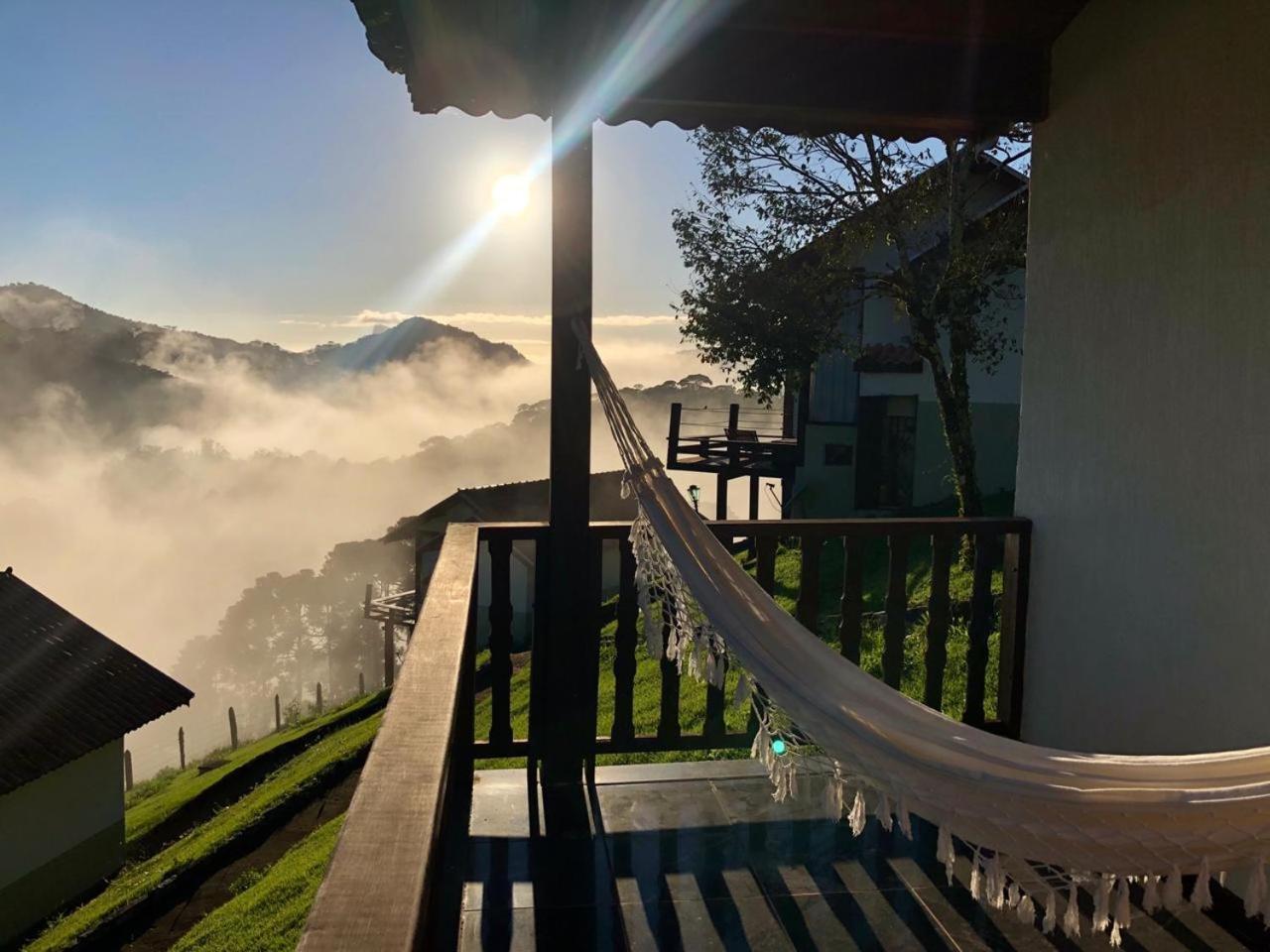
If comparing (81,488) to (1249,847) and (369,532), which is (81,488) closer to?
(369,532)

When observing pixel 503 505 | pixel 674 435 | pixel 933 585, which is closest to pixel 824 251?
pixel 674 435

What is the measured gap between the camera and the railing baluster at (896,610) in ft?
9.04

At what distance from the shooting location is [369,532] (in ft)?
249

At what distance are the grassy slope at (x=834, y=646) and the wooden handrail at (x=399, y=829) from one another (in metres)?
0.66

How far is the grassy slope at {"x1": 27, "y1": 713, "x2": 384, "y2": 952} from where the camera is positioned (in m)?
8.62

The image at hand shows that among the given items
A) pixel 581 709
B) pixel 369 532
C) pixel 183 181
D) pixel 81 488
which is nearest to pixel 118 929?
pixel 581 709

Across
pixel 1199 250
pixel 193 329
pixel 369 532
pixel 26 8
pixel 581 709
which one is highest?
pixel 26 8

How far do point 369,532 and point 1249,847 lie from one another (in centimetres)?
7765

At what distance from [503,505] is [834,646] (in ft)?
48.3

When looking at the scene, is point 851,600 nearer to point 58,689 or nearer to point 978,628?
point 978,628

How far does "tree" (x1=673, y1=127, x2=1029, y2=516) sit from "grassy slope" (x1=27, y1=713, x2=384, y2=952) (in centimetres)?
484

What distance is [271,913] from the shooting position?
15.5ft

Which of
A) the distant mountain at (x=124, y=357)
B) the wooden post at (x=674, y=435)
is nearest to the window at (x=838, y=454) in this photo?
the wooden post at (x=674, y=435)

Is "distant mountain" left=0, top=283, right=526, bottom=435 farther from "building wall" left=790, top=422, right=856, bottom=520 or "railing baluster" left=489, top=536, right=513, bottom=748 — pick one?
"railing baluster" left=489, top=536, right=513, bottom=748
